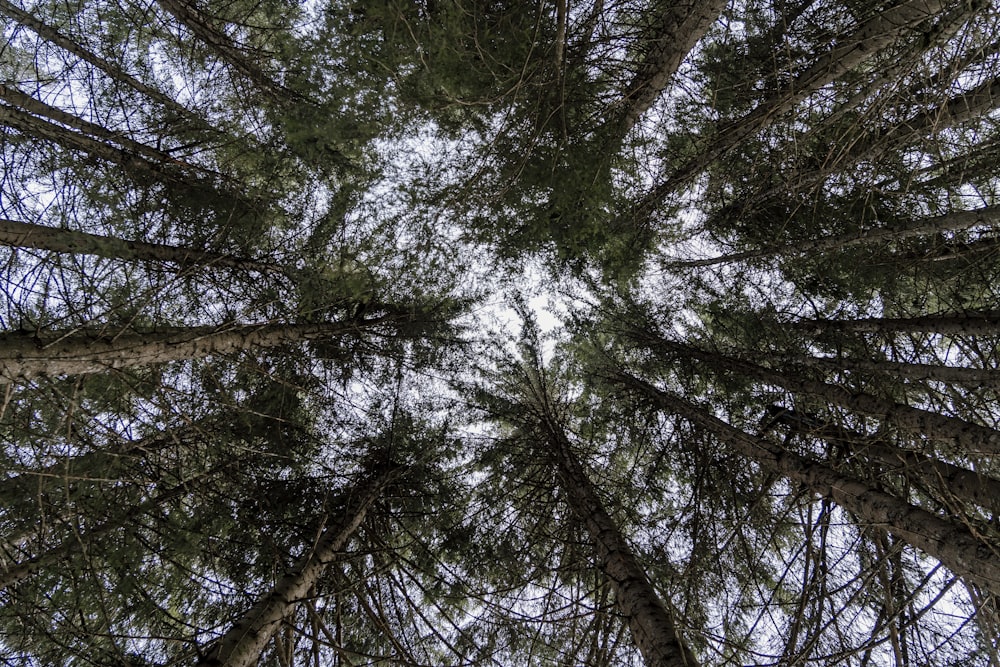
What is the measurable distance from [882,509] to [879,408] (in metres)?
1.58

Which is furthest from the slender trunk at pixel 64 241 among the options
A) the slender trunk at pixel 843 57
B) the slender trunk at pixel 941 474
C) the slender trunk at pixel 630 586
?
the slender trunk at pixel 941 474

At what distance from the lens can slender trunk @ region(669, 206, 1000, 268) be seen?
3.93m

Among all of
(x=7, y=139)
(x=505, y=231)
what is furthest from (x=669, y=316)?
(x=7, y=139)

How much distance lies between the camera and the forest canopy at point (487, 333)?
145 inches

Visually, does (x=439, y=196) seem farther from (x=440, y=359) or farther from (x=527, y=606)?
(x=527, y=606)

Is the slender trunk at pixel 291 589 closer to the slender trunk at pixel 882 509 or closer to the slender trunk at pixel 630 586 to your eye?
the slender trunk at pixel 630 586

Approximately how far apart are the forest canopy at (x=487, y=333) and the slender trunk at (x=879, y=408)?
0.04 meters

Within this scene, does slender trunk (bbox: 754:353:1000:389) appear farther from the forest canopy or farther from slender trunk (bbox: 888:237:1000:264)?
slender trunk (bbox: 888:237:1000:264)

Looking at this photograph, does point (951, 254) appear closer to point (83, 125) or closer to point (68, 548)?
point (68, 548)

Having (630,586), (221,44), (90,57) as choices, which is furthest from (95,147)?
(630,586)

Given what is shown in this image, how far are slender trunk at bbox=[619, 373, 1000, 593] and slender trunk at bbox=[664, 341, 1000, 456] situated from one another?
573 millimetres

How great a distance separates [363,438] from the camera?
618 centimetres

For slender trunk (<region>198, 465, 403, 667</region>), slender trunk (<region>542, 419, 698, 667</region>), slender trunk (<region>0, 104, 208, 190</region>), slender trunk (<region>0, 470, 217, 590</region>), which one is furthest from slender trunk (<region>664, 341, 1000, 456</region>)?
slender trunk (<region>0, 104, 208, 190</region>)

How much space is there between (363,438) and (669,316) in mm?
4734
